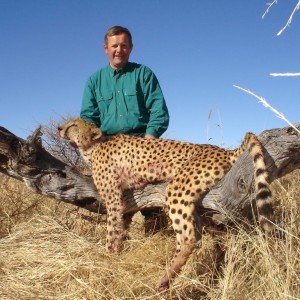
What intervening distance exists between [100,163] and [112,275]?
1356 mm

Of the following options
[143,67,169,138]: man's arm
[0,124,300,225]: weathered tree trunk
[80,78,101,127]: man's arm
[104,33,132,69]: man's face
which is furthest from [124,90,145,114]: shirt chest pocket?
[0,124,300,225]: weathered tree trunk

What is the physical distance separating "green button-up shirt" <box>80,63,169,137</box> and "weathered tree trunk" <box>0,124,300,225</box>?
73 cm

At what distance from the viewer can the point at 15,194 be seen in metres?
6.14

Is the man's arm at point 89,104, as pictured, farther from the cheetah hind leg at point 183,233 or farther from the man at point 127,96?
the cheetah hind leg at point 183,233

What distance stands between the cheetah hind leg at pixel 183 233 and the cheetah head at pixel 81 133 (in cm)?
135

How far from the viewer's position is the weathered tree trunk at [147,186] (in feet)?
10.4

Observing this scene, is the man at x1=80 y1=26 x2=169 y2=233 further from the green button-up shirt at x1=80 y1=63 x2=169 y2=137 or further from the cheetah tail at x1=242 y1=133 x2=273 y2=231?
the cheetah tail at x1=242 y1=133 x2=273 y2=231

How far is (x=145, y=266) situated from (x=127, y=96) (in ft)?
6.50

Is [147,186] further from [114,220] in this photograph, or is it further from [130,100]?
[130,100]

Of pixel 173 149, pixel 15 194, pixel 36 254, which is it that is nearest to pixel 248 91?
pixel 173 149

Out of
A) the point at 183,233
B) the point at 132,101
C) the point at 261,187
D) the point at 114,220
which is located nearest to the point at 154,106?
the point at 132,101

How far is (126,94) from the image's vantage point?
4816 mm

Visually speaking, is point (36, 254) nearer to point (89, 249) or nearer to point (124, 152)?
point (89, 249)

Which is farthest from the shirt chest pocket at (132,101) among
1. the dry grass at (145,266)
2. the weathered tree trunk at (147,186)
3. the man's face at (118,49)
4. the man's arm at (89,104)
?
the dry grass at (145,266)
